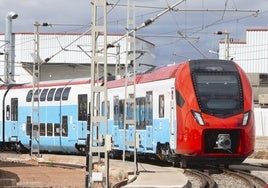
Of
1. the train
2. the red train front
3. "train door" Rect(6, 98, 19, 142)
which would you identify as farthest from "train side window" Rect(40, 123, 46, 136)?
the red train front

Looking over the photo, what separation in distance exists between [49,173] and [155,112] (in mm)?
5328

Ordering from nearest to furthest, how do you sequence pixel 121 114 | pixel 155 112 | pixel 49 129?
pixel 155 112 < pixel 121 114 < pixel 49 129

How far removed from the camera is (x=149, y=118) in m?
24.1

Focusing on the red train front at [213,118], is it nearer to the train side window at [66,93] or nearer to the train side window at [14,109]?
the train side window at [66,93]

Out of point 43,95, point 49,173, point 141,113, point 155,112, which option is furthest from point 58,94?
point 155,112

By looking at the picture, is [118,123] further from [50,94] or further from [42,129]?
[42,129]

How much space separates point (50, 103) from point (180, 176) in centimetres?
1638

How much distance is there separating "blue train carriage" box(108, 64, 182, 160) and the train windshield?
119 cm

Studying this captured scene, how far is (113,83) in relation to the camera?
28766mm

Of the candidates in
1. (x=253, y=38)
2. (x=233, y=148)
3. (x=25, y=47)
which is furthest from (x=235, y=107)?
(x=25, y=47)

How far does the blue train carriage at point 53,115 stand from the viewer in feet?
105

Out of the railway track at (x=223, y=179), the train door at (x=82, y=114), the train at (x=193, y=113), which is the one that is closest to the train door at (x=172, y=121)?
the train at (x=193, y=113)

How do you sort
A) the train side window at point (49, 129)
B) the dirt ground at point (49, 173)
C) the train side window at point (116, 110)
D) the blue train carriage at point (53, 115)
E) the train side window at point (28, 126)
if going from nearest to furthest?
the dirt ground at point (49, 173) < the train side window at point (116, 110) < the blue train carriage at point (53, 115) < the train side window at point (49, 129) < the train side window at point (28, 126)

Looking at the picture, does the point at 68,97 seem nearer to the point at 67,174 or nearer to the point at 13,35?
the point at 67,174
